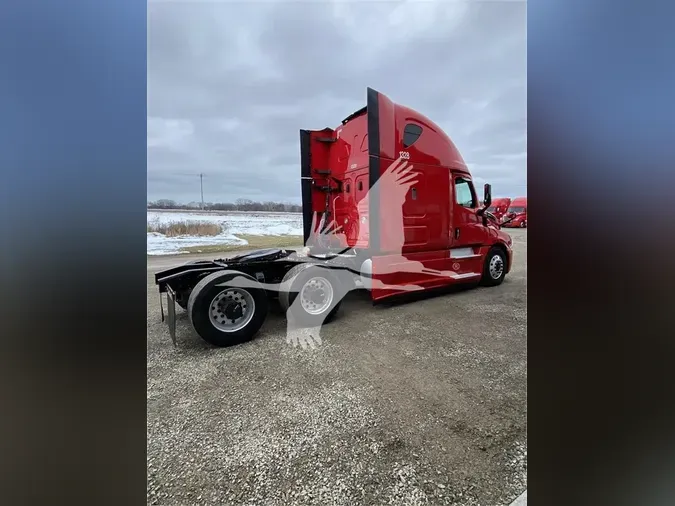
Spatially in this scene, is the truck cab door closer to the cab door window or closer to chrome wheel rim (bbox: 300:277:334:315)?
the cab door window

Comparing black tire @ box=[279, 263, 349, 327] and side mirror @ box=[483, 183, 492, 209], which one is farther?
side mirror @ box=[483, 183, 492, 209]

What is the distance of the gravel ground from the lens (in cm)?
138

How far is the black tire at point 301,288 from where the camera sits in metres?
3.44

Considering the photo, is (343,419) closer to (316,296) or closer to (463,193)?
(316,296)

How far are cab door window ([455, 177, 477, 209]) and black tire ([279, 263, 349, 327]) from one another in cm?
267

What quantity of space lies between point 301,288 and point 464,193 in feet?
11.0

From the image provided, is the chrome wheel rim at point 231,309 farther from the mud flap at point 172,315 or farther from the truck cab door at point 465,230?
the truck cab door at point 465,230

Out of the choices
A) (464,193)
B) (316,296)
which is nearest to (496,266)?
(464,193)

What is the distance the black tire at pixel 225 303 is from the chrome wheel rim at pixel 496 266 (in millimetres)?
4409

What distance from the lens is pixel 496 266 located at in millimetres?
5660

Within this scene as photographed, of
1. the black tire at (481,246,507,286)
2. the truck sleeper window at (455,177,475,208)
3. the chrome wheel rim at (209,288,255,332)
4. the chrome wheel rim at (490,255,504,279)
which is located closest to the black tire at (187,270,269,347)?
the chrome wheel rim at (209,288,255,332)

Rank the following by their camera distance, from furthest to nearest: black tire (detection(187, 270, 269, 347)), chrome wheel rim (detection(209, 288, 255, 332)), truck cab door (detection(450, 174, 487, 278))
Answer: truck cab door (detection(450, 174, 487, 278)) < chrome wheel rim (detection(209, 288, 255, 332)) < black tire (detection(187, 270, 269, 347))
